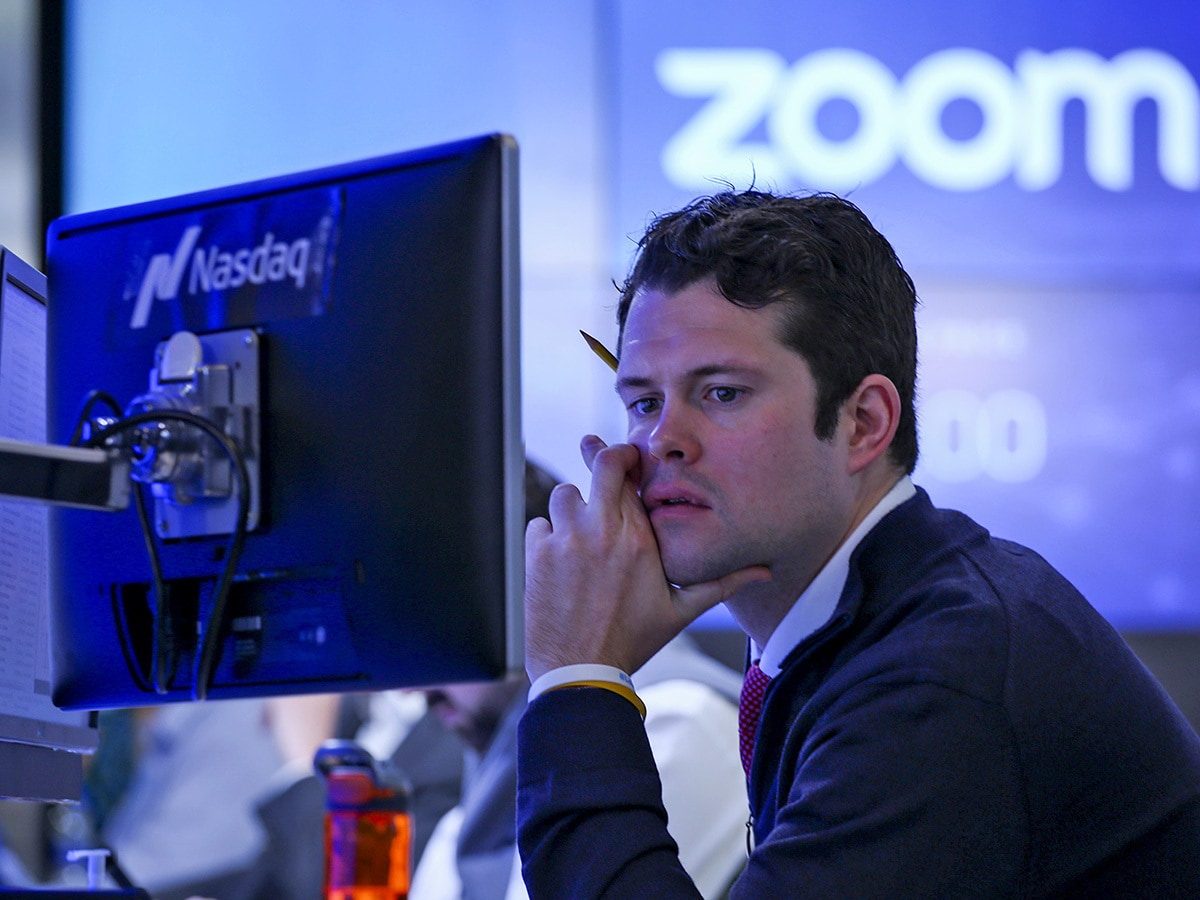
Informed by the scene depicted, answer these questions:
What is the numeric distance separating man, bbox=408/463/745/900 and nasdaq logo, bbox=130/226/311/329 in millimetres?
933

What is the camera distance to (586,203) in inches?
110

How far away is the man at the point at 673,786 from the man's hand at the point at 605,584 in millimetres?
715

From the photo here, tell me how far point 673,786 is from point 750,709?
0.72 metres

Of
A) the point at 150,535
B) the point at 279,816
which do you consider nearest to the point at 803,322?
the point at 150,535

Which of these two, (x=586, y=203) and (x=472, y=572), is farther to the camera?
(x=586, y=203)

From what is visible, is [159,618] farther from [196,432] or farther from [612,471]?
[612,471]

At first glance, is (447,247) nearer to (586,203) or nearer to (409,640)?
(409,640)

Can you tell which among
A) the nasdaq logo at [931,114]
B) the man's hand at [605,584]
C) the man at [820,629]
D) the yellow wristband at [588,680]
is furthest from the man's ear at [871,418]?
the nasdaq logo at [931,114]

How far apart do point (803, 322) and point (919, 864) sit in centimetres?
48

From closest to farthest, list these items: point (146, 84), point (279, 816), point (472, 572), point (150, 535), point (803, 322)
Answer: point (472, 572) → point (150, 535) → point (803, 322) → point (279, 816) → point (146, 84)

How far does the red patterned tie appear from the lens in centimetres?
126

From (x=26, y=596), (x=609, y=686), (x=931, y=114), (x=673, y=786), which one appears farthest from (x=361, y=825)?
(x=931, y=114)

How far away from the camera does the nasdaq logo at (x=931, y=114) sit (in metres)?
2.79

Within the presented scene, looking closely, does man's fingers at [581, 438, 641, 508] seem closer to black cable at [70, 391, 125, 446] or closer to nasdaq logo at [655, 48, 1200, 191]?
black cable at [70, 391, 125, 446]
